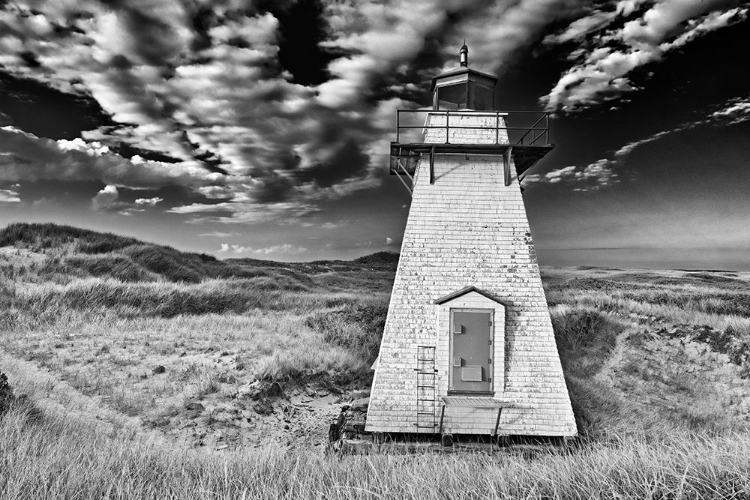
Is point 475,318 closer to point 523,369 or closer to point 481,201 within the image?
point 523,369

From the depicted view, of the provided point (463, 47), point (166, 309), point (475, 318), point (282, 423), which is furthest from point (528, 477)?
point (166, 309)

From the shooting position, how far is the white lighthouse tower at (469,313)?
9.59 meters

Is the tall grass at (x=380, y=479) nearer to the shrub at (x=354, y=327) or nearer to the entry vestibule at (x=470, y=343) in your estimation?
the entry vestibule at (x=470, y=343)

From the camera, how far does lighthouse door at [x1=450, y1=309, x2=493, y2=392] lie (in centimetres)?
962

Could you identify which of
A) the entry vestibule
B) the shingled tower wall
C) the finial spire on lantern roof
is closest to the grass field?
the shingled tower wall

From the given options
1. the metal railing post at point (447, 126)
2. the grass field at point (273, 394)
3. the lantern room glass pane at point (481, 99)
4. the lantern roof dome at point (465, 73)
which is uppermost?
the lantern roof dome at point (465, 73)

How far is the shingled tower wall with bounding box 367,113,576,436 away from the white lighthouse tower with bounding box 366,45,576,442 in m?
0.02

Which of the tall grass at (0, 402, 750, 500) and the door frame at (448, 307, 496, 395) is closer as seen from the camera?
the tall grass at (0, 402, 750, 500)

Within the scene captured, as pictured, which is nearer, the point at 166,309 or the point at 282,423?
the point at 282,423

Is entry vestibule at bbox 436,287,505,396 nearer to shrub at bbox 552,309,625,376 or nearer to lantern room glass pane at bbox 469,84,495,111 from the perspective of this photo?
lantern room glass pane at bbox 469,84,495,111

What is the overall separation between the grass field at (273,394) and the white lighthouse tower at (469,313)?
139 centimetres

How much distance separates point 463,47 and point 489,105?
178 cm

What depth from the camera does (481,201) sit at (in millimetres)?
10398

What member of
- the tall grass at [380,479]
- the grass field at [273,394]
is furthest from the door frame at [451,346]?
the tall grass at [380,479]
